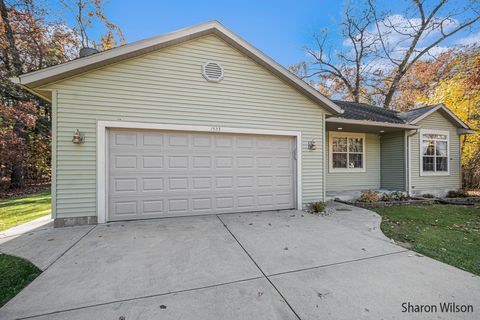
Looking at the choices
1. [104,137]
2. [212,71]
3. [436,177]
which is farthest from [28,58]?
[436,177]

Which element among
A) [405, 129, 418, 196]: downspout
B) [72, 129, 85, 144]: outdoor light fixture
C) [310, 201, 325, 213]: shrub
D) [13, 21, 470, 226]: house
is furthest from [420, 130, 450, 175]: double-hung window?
[72, 129, 85, 144]: outdoor light fixture

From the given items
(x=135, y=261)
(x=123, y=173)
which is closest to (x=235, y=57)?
(x=123, y=173)

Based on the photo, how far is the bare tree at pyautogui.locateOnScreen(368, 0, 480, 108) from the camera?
13.7 meters

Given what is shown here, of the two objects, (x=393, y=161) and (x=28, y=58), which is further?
(x=28, y=58)

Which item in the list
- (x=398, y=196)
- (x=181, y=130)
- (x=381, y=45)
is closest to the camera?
(x=181, y=130)

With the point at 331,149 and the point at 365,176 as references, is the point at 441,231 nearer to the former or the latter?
the point at 331,149

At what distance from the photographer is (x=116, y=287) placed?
2.27 meters

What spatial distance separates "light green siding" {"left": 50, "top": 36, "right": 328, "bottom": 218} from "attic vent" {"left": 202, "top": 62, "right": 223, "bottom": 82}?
0.42 feet

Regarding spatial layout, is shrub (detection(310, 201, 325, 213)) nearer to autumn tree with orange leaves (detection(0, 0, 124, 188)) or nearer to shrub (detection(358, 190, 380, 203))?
shrub (detection(358, 190, 380, 203))

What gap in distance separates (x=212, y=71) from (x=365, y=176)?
8.01 meters

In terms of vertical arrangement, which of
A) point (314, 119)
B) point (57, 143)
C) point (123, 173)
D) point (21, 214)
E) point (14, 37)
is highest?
point (14, 37)

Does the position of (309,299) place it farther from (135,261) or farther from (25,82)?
(25,82)

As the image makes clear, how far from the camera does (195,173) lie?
529 centimetres

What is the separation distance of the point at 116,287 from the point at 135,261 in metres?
0.62
